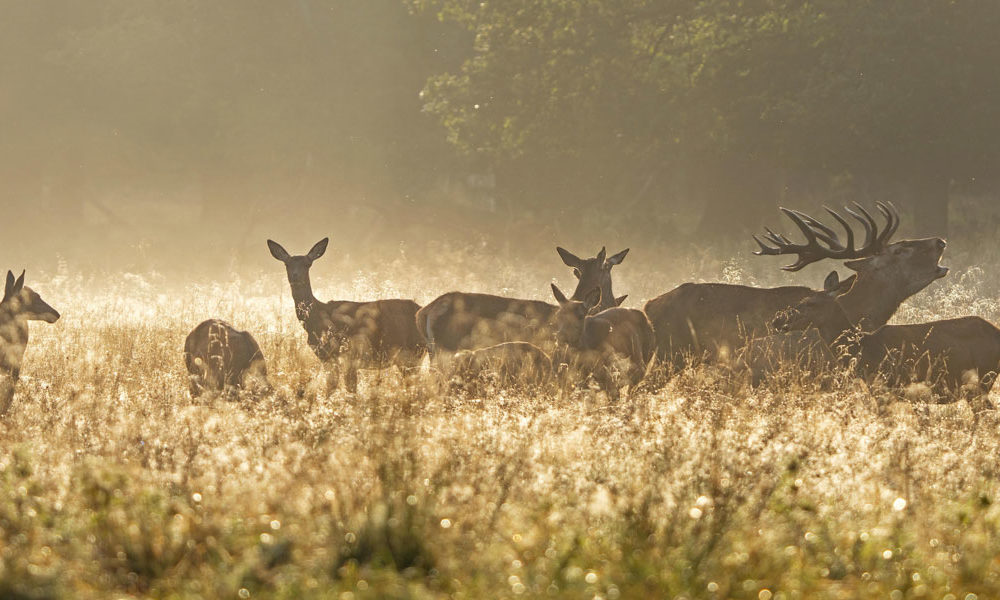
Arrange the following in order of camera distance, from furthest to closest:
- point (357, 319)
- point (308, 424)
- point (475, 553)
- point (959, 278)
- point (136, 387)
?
point (959, 278), point (357, 319), point (136, 387), point (308, 424), point (475, 553)

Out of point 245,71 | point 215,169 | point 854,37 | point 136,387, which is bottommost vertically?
point 136,387

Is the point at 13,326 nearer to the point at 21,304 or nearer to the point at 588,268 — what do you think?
the point at 21,304

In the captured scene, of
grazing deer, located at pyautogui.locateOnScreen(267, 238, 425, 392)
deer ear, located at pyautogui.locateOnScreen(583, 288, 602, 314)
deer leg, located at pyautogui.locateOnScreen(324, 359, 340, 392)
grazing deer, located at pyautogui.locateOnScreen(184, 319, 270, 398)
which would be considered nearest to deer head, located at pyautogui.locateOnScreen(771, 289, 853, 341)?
deer ear, located at pyautogui.locateOnScreen(583, 288, 602, 314)

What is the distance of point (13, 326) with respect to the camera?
30.4ft

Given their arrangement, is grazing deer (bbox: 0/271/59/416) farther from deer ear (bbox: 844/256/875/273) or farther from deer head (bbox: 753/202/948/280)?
deer ear (bbox: 844/256/875/273)

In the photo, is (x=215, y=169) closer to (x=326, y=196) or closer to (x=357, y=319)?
(x=326, y=196)

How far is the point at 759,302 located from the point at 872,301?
1.12m

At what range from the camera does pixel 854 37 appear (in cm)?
2136

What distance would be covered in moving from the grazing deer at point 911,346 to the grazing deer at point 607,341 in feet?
3.76

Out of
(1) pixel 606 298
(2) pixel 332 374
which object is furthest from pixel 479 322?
(1) pixel 606 298

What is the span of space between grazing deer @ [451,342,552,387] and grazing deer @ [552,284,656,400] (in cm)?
27

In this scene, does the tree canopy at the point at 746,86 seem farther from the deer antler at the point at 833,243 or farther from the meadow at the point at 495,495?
the meadow at the point at 495,495

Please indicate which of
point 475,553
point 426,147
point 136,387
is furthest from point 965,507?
point 426,147

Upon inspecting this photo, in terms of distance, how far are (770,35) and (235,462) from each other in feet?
58.2
